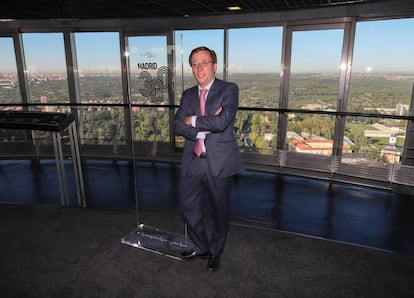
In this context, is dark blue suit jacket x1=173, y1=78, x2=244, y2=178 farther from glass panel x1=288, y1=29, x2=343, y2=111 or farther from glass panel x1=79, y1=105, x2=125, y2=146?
glass panel x1=79, y1=105, x2=125, y2=146

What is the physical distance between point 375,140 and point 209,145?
3536 mm

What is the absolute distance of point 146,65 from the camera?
2818 millimetres

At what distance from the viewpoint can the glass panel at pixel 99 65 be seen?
639cm

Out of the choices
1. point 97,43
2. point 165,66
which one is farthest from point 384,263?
point 97,43

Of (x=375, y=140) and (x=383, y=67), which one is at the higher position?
(x=383, y=67)

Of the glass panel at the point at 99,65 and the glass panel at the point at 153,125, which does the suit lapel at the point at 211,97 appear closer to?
the glass panel at the point at 153,125

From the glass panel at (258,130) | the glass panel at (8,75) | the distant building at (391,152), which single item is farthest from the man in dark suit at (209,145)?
the glass panel at (8,75)

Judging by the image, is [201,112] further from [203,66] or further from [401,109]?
[401,109]

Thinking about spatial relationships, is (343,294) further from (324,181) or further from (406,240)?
(324,181)

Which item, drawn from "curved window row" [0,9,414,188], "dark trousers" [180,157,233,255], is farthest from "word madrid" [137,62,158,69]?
"dark trousers" [180,157,233,255]

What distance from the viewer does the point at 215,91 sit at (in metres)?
2.13

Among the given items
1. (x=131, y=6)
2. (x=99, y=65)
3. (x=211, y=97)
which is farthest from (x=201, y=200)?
(x=99, y=65)

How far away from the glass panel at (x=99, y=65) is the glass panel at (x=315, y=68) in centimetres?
349

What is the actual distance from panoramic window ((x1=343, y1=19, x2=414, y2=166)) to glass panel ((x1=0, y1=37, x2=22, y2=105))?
22.1 ft
